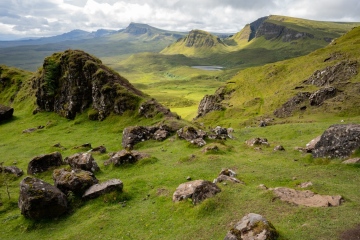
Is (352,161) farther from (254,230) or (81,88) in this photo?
(81,88)

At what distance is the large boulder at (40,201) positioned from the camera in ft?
85.4

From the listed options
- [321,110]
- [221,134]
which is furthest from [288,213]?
[321,110]

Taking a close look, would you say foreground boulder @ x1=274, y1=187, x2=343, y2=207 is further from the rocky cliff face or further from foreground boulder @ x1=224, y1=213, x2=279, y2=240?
the rocky cliff face

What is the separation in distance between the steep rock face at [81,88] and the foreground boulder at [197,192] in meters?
44.9

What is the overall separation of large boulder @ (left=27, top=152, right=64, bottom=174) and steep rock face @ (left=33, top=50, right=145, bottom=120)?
3065cm

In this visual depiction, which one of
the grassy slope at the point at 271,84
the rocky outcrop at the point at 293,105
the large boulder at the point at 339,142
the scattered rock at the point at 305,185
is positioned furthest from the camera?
the grassy slope at the point at 271,84

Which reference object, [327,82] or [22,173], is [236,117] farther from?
[22,173]

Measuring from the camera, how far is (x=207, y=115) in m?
111

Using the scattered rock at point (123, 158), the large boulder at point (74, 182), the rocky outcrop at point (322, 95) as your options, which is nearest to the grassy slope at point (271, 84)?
the rocky outcrop at point (322, 95)

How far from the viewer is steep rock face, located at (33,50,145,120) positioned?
71031 millimetres

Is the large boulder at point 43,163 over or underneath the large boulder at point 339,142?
underneath

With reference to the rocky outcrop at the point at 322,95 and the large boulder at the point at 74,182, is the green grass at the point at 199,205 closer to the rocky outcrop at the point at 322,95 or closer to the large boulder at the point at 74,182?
the large boulder at the point at 74,182

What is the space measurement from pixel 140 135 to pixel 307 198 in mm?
34094

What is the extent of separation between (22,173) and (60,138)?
2587cm
